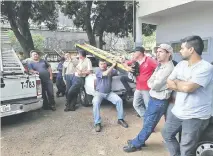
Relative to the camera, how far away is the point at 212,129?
9.36 feet

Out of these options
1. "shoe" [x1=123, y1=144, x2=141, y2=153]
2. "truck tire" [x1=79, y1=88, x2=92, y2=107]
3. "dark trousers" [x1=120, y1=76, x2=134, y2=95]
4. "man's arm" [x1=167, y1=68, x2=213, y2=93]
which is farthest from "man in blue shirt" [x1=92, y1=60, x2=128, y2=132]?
"man's arm" [x1=167, y1=68, x2=213, y2=93]

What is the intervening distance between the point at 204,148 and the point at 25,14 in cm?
1235

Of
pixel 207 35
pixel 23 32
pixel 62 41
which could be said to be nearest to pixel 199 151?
pixel 207 35

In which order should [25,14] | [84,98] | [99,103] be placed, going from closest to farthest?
[99,103] → [84,98] → [25,14]

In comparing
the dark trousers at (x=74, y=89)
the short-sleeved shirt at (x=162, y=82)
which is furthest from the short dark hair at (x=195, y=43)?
the dark trousers at (x=74, y=89)

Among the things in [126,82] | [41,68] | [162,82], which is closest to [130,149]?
[162,82]

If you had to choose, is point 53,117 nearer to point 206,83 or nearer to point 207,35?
point 206,83

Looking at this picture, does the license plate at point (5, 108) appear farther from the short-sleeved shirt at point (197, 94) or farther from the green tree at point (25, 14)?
the green tree at point (25, 14)

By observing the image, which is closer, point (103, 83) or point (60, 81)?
point (103, 83)

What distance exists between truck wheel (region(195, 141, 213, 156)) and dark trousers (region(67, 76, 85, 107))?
4.06 metres

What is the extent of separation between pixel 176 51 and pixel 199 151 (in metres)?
7.62

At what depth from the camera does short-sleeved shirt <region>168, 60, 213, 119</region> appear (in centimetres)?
251

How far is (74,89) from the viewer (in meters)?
6.40

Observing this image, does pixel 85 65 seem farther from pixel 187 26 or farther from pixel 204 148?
pixel 187 26
